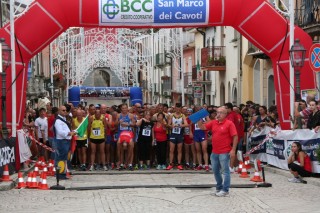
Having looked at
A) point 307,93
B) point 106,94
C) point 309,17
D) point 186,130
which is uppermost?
point 309,17

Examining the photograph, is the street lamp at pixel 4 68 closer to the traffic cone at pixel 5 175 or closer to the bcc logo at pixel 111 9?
the traffic cone at pixel 5 175

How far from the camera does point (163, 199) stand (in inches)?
506

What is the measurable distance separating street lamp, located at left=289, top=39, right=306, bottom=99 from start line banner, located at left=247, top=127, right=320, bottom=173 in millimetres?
1214

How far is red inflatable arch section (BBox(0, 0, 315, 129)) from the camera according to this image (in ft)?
57.9

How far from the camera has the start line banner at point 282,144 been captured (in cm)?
1577

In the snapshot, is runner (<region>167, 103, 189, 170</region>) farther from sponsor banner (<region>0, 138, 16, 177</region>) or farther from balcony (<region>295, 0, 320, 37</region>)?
balcony (<region>295, 0, 320, 37</region>)

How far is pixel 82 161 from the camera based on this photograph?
64.3ft

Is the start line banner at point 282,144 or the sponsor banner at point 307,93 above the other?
the sponsor banner at point 307,93

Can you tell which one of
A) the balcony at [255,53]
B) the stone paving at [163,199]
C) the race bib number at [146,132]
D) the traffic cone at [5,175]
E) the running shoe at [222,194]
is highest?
the balcony at [255,53]

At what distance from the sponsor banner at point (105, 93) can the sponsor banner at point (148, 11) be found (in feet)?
83.1

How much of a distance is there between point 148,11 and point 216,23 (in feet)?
5.67

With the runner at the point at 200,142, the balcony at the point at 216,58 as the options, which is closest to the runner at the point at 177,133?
the runner at the point at 200,142

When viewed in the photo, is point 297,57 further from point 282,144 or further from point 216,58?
point 216,58

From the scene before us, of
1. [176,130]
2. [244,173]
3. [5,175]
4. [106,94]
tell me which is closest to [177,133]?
[176,130]
